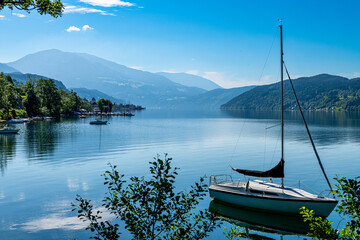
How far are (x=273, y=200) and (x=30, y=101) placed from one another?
16517cm

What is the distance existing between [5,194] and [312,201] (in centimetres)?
3149

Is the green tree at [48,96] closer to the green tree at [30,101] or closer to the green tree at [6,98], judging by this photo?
the green tree at [30,101]

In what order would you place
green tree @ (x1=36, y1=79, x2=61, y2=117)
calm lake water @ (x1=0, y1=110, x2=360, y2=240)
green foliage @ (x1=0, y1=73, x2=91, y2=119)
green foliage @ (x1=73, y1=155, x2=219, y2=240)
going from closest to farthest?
green foliage @ (x1=73, y1=155, x2=219, y2=240) → calm lake water @ (x1=0, y1=110, x2=360, y2=240) → green foliage @ (x1=0, y1=73, x2=91, y2=119) → green tree @ (x1=36, y1=79, x2=61, y2=117)

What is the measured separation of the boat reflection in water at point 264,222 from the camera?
22969 mm

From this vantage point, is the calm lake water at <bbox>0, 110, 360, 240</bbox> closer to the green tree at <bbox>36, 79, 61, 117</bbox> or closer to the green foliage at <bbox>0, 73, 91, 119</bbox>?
the green foliage at <bbox>0, 73, 91, 119</bbox>

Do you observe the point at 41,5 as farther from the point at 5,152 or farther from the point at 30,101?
the point at 30,101

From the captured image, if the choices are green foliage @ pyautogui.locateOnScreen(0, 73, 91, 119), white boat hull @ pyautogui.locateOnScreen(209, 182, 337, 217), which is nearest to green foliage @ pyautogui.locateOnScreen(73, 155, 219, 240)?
white boat hull @ pyautogui.locateOnScreen(209, 182, 337, 217)

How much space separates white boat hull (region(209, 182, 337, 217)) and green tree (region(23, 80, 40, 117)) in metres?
156

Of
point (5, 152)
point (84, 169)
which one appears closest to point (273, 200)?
point (84, 169)

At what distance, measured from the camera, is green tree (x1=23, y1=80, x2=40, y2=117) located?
157m

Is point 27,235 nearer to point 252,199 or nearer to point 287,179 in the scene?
point 252,199

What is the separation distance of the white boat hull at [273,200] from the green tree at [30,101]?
156m

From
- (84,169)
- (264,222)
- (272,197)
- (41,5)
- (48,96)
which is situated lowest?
(264,222)

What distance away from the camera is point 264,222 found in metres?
24.5
